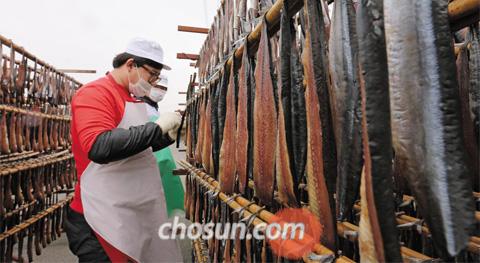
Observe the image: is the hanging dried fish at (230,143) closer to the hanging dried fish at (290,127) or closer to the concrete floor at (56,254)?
the hanging dried fish at (290,127)

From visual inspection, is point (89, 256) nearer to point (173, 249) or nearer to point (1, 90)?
point (173, 249)

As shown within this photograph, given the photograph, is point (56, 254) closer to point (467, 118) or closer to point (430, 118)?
point (467, 118)

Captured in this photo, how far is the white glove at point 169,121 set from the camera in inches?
92.7

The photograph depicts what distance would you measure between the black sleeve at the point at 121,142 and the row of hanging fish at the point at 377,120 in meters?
0.95

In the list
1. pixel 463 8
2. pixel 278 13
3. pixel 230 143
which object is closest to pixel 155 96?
pixel 230 143

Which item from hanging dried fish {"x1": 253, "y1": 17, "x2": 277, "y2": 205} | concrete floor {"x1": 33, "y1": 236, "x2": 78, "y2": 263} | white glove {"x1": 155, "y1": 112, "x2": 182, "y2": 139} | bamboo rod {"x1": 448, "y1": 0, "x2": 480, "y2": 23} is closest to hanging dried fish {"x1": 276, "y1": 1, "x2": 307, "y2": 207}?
hanging dried fish {"x1": 253, "y1": 17, "x2": 277, "y2": 205}

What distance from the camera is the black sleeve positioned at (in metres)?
2.02

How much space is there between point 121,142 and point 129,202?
586mm

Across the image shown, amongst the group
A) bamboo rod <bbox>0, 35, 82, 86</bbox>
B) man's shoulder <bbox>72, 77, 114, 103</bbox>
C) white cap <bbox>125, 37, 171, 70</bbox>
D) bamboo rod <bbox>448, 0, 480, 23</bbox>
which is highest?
bamboo rod <bbox>0, 35, 82, 86</bbox>

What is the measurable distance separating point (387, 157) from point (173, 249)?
2.43m

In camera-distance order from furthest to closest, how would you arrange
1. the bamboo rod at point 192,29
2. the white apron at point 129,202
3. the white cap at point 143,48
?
the bamboo rod at point 192,29 → the white cap at point 143,48 → the white apron at point 129,202

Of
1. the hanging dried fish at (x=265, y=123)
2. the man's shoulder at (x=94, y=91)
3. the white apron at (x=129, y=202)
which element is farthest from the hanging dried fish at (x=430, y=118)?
the white apron at (x=129, y=202)

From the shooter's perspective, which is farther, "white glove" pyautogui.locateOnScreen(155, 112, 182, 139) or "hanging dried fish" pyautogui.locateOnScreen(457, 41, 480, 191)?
"white glove" pyautogui.locateOnScreen(155, 112, 182, 139)

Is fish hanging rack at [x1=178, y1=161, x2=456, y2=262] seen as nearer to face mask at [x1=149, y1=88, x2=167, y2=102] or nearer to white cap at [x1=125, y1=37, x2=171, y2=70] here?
white cap at [x1=125, y1=37, x2=171, y2=70]
